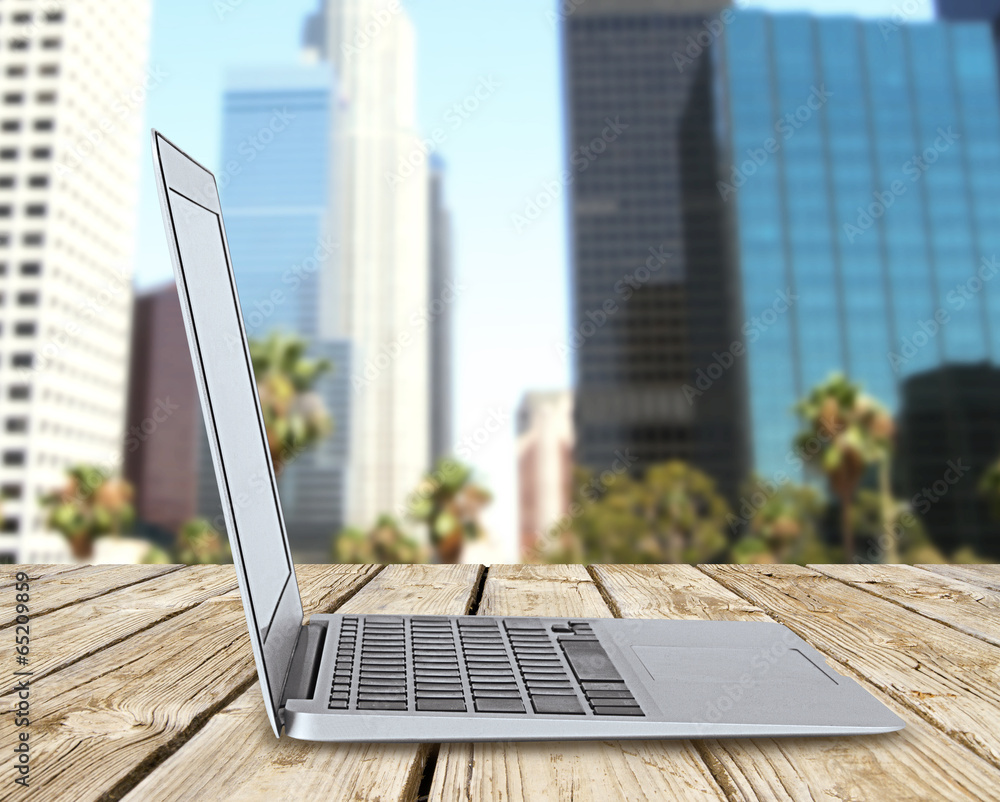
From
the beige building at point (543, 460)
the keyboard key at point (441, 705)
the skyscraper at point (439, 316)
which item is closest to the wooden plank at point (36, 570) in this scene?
the keyboard key at point (441, 705)

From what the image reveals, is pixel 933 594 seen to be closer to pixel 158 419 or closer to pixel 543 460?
pixel 543 460

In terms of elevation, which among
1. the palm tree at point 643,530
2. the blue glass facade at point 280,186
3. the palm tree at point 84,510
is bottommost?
the palm tree at point 643,530

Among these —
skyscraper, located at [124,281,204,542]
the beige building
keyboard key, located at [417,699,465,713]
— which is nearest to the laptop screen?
keyboard key, located at [417,699,465,713]

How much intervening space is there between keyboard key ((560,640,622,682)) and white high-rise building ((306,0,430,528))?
83.4 meters

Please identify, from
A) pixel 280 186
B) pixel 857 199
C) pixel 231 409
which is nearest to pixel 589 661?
pixel 231 409

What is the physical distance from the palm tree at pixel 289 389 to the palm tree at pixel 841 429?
40.2ft

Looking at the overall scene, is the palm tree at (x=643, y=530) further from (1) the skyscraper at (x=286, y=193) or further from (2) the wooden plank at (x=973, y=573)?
(1) the skyscraper at (x=286, y=193)

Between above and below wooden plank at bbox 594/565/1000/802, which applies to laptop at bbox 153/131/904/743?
above

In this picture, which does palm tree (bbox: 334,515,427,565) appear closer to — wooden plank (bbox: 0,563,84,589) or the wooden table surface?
wooden plank (bbox: 0,563,84,589)

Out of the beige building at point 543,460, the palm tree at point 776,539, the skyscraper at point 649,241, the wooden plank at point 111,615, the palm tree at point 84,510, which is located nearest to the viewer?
the wooden plank at point 111,615

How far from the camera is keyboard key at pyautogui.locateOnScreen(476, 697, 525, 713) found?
2.14 feet

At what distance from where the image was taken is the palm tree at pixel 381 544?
20.8m

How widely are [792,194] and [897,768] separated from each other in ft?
197

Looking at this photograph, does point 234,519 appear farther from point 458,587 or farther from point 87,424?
point 87,424
